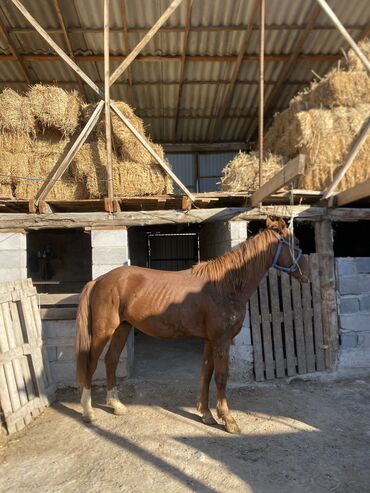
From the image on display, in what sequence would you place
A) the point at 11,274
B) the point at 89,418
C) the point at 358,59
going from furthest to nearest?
the point at 358,59 < the point at 11,274 < the point at 89,418

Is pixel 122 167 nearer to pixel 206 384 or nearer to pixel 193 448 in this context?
pixel 206 384

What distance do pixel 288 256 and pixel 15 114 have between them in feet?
17.5

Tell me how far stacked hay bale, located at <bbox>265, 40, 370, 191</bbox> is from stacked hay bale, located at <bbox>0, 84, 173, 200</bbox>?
2624mm

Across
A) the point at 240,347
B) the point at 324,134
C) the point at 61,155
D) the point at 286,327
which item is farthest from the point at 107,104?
the point at 286,327

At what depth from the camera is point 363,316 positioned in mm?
6570

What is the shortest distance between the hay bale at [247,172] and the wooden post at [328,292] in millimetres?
1342

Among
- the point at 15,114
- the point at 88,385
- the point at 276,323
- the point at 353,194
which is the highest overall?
the point at 15,114

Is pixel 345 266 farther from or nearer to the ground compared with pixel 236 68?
nearer to the ground

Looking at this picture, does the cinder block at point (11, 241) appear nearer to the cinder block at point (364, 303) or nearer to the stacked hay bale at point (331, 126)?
the stacked hay bale at point (331, 126)

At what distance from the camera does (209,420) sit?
4.76m

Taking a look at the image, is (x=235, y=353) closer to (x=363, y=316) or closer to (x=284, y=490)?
(x=363, y=316)

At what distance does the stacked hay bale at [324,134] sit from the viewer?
6500 mm

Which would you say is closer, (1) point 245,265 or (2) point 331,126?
(1) point 245,265

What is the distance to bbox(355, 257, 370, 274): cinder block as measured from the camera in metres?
6.65
